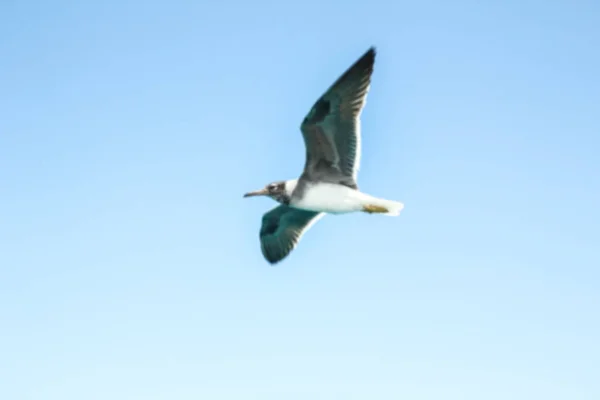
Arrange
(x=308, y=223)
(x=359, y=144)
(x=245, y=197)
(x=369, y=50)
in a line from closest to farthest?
(x=369, y=50) < (x=359, y=144) < (x=245, y=197) < (x=308, y=223)

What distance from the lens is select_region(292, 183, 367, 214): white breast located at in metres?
12.9

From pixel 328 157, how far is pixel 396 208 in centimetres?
142

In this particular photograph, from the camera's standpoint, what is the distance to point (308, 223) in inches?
593

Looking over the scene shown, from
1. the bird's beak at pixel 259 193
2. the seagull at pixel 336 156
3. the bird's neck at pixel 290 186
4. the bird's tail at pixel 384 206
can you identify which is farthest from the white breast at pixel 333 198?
the bird's beak at pixel 259 193

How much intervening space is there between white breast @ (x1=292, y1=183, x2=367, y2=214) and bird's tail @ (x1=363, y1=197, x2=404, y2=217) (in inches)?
5.6

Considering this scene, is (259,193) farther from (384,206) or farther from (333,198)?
(384,206)

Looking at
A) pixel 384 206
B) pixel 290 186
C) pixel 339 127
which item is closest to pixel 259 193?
pixel 290 186

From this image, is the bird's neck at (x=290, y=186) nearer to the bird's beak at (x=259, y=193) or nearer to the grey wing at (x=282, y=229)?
the bird's beak at (x=259, y=193)

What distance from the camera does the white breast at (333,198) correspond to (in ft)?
42.2

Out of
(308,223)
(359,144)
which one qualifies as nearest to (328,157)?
(359,144)

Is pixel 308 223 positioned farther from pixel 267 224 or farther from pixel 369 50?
pixel 369 50

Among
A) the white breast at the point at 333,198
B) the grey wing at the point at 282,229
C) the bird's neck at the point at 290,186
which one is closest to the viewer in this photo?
the white breast at the point at 333,198

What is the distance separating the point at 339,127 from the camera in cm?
1233

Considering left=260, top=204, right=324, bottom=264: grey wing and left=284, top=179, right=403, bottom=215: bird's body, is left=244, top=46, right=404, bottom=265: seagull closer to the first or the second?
left=284, top=179, right=403, bottom=215: bird's body
